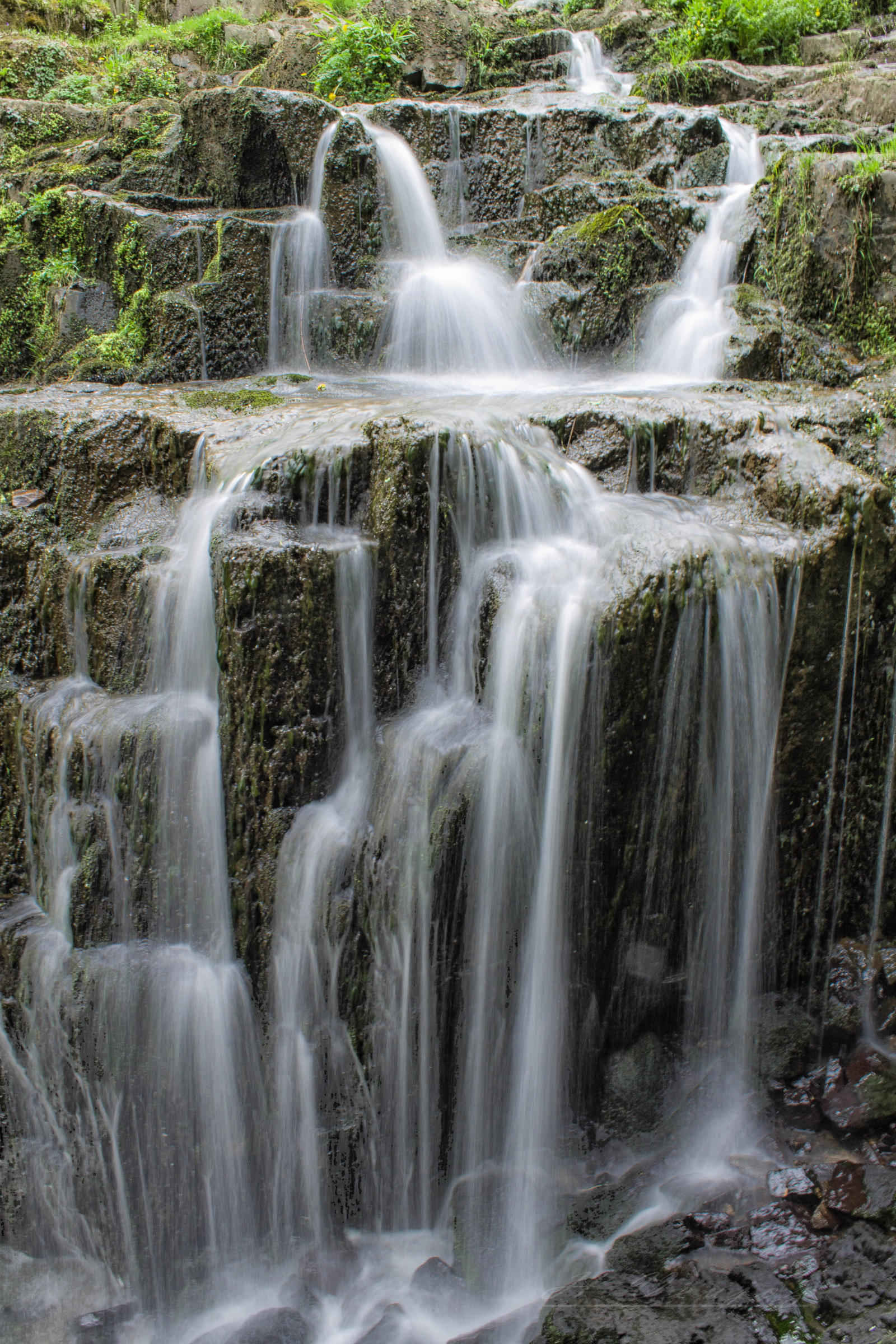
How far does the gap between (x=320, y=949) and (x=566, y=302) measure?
5.51 m

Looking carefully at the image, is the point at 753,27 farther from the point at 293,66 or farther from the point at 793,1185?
the point at 793,1185

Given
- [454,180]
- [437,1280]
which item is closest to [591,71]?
[454,180]

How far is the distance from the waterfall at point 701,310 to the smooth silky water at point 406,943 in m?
2.64

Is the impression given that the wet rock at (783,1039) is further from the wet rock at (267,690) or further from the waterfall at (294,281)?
the waterfall at (294,281)

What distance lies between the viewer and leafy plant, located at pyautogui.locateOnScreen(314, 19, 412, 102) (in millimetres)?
10633

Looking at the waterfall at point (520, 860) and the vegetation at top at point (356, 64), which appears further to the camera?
the vegetation at top at point (356, 64)

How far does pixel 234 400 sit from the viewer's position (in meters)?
5.55

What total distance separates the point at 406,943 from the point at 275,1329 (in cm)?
172

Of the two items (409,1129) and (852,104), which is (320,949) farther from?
(852,104)

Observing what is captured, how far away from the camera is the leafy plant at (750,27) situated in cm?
1198

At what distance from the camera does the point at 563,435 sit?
495 centimetres

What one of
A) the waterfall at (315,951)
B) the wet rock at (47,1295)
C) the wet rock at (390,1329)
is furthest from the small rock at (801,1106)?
the wet rock at (47,1295)

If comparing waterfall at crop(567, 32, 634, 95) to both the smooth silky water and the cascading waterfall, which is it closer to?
the smooth silky water

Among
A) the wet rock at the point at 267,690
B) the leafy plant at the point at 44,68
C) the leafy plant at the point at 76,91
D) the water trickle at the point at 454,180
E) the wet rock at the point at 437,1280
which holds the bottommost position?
the wet rock at the point at 437,1280
